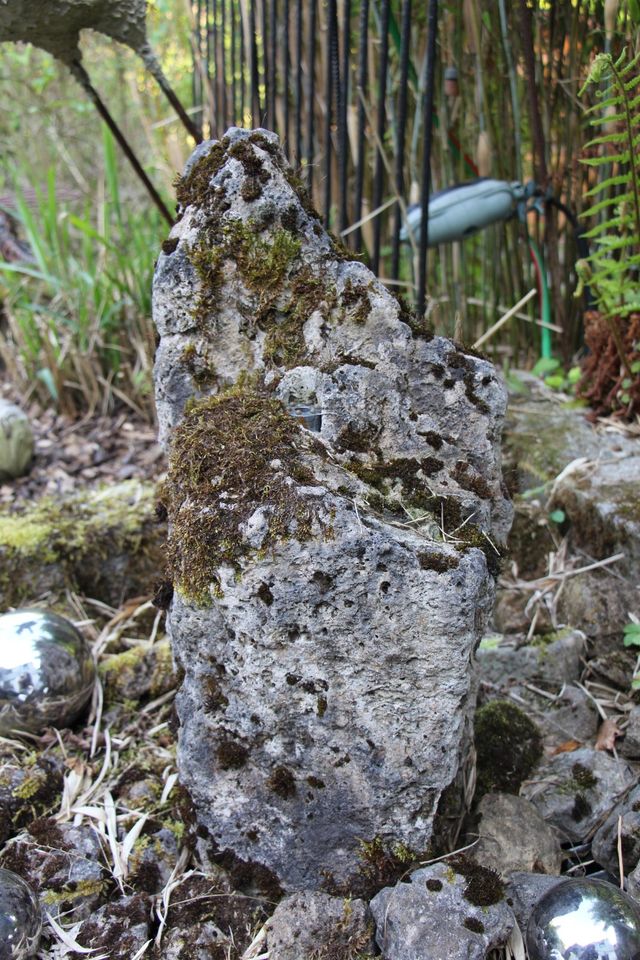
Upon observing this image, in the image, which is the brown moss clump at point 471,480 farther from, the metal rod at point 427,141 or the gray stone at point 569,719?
the metal rod at point 427,141

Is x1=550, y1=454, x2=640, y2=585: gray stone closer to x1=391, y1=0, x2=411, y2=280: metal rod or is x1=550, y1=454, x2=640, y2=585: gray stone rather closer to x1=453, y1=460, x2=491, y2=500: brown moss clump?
x1=453, y1=460, x2=491, y2=500: brown moss clump

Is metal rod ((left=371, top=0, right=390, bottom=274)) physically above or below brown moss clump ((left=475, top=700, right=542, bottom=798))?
above

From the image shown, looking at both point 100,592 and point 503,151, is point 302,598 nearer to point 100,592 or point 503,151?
point 100,592

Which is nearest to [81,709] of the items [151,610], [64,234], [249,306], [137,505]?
[151,610]

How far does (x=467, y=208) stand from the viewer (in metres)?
2.67

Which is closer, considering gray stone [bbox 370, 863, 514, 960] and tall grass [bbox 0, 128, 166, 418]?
gray stone [bbox 370, 863, 514, 960]

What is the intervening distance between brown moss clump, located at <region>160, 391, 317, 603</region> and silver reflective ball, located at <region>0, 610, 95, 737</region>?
2.13ft

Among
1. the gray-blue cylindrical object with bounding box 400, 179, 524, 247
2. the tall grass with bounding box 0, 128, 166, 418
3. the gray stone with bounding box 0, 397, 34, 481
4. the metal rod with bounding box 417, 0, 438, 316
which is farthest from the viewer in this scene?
the tall grass with bounding box 0, 128, 166, 418

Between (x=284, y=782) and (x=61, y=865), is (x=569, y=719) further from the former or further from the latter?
(x=61, y=865)

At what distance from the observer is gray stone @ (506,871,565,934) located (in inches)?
56.9

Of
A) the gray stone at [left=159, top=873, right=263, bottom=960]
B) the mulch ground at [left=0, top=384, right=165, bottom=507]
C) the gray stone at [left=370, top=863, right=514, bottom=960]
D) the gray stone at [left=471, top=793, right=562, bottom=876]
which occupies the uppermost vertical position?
the mulch ground at [left=0, top=384, right=165, bottom=507]

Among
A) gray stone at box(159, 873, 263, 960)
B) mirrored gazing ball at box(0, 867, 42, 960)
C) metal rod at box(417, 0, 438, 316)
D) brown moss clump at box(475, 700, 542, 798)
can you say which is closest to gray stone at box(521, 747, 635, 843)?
brown moss clump at box(475, 700, 542, 798)

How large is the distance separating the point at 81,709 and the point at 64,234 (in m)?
2.92

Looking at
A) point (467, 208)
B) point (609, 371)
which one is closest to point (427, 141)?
point (467, 208)
